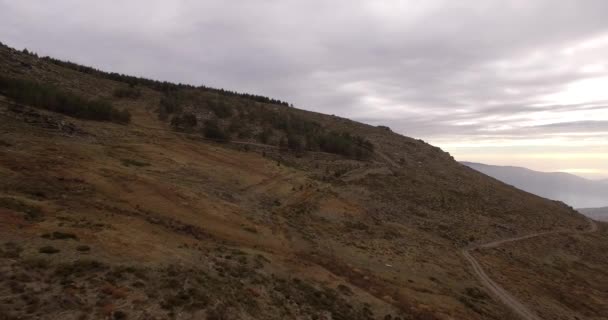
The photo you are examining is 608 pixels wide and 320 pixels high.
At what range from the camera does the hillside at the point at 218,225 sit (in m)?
8.71

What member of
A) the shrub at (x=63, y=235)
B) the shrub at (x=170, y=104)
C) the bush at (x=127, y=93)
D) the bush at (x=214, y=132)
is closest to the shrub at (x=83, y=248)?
the shrub at (x=63, y=235)

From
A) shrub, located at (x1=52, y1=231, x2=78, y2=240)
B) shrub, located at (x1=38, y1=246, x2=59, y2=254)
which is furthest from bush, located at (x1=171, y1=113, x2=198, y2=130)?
shrub, located at (x1=38, y1=246, x2=59, y2=254)

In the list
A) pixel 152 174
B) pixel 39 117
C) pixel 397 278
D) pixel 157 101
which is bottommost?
pixel 397 278

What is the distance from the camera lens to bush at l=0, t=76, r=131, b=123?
22.3 m

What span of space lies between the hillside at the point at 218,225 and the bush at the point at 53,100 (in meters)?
0.12

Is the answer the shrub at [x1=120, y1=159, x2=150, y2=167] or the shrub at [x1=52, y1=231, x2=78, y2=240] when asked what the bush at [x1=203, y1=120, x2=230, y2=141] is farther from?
the shrub at [x1=52, y1=231, x2=78, y2=240]

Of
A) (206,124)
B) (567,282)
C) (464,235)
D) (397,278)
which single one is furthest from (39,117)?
(567,282)

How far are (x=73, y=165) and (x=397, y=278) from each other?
1469cm

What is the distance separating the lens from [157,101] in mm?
36719

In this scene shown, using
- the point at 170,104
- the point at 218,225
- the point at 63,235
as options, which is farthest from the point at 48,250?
the point at 170,104

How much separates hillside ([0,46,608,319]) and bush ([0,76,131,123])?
0.12 m

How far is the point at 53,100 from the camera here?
2336 cm

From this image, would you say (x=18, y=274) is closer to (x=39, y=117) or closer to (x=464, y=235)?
(x=39, y=117)

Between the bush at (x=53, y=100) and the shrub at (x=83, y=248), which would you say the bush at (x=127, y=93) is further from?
the shrub at (x=83, y=248)
